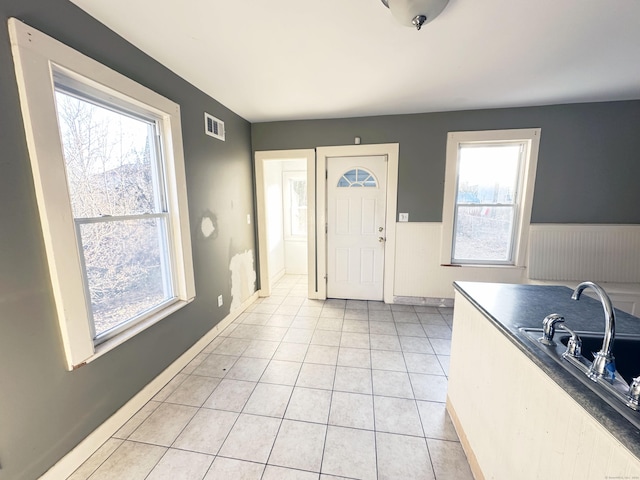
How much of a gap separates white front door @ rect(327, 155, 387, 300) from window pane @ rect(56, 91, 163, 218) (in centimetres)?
212

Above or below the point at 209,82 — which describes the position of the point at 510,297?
below

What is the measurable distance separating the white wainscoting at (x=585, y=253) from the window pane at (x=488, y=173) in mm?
573

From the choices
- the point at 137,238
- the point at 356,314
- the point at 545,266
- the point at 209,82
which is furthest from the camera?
the point at 356,314

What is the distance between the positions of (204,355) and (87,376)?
100cm

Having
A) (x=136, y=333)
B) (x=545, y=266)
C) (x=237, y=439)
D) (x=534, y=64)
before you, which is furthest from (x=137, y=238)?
(x=545, y=266)

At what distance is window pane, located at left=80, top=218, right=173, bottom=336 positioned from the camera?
150cm

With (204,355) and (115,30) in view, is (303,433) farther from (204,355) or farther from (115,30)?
(115,30)

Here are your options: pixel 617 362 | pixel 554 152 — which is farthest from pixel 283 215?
pixel 617 362

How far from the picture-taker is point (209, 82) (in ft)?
7.42

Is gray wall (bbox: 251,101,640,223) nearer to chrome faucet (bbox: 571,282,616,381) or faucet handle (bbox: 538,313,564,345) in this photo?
faucet handle (bbox: 538,313,564,345)

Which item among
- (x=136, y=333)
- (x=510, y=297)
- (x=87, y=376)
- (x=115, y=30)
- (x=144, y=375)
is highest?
(x=115, y=30)

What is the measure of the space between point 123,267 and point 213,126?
1634 millimetres

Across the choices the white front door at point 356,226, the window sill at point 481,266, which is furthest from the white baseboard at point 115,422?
the window sill at point 481,266

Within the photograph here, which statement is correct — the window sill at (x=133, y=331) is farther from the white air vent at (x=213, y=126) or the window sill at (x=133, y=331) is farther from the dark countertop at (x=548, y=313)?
the dark countertop at (x=548, y=313)
